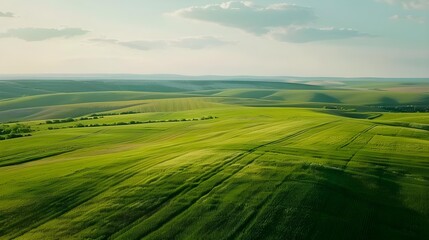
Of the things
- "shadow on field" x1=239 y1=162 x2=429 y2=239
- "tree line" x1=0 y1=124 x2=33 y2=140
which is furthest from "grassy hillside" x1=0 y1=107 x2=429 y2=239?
"tree line" x1=0 y1=124 x2=33 y2=140

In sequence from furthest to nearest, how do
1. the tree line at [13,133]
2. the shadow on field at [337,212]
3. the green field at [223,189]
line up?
1. the tree line at [13,133]
2. the green field at [223,189]
3. the shadow on field at [337,212]

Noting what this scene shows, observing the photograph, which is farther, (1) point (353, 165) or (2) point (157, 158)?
(2) point (157, 158)

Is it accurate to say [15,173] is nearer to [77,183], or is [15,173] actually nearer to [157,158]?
[77,183]

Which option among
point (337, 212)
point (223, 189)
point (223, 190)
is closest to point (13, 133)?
point (223, 189)

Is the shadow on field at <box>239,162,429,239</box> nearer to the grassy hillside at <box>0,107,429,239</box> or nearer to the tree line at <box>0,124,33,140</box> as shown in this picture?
the grassy hillside at <box>0,107,429,239</box>

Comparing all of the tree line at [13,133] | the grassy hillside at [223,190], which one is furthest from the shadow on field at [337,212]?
the tree line at [13,133]

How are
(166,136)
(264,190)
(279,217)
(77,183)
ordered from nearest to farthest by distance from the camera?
(279,217) → (264,190) → (77,183) → (166,136)

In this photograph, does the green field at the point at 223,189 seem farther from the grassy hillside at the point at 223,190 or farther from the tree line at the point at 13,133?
the tree line at the point at 13,133

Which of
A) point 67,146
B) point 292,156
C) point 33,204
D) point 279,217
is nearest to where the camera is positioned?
point 279,217

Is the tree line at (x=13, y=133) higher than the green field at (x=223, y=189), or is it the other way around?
the green field at (x=223, y=189)

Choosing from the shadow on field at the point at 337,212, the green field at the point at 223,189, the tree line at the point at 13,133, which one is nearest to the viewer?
the shadow on field at the point at 337,212

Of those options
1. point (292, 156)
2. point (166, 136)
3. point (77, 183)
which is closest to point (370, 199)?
point (292, 156)
